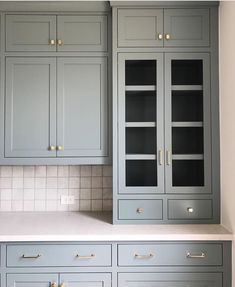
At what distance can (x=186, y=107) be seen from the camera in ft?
6.64

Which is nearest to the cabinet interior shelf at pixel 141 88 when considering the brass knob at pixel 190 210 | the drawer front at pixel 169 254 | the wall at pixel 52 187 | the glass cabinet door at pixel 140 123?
the glass cabinet door at pixel 140 123

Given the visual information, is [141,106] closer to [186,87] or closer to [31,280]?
[186,87]

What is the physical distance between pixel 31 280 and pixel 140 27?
6.18 ft

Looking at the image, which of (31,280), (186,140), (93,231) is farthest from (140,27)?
(31,280)

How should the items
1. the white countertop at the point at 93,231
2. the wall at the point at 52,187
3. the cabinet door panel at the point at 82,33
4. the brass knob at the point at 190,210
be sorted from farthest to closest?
the wall at the point at 52,187 < the cabinet door panel at the point at 82,33 < the brass knob at the point at 190,210 < the white countertop at the point at 93,231

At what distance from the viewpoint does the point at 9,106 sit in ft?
6.65

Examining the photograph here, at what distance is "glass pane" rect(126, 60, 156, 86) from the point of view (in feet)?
6.57

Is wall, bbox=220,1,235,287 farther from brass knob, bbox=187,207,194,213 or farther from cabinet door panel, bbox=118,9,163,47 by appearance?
cabinet door panel, bbox=118,9,163,47

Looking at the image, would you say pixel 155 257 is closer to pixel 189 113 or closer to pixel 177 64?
pixel 189 113

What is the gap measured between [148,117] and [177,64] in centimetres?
45

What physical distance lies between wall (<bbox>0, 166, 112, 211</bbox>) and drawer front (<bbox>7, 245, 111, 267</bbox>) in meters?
0.68

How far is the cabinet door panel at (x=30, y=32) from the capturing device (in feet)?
6.71

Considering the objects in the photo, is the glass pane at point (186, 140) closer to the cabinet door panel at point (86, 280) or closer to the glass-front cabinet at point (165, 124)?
the glass-front cabinet at point (165, 124)

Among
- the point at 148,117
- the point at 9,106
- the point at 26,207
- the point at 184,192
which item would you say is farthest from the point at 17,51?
the point at 184,192
